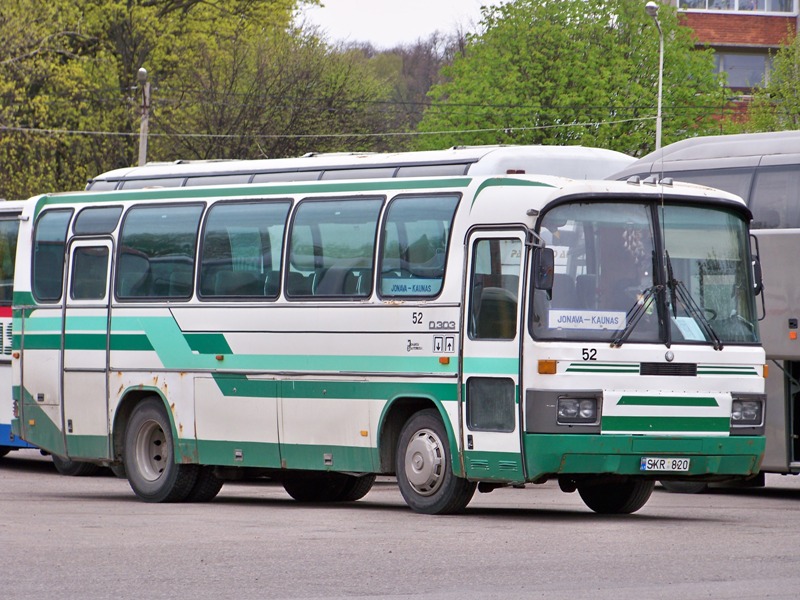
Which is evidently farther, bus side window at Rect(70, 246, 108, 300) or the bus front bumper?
bus side window at Rect(70, 246, 108, 300)

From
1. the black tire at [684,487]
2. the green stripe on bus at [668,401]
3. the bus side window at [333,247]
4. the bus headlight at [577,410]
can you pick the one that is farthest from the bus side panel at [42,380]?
the black tire at [684,487]

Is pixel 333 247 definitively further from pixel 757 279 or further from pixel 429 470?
pixel 757 279

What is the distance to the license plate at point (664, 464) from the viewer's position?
1494 centimetres

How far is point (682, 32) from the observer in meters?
65.2

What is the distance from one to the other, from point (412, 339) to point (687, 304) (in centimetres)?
240

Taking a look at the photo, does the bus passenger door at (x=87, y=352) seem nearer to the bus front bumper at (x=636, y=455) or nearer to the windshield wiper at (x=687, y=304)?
the bus front bumper at (x=636, y=455)

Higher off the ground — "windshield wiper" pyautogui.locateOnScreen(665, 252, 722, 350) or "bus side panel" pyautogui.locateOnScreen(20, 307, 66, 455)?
"windshield wiper" pyautogui.locateOnScreen(665, 252, 722, 350)

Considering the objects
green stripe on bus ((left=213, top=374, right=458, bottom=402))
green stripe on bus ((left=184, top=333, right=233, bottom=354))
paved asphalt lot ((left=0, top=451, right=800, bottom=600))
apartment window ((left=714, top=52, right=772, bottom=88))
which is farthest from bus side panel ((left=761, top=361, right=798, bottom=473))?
apartment window ((left=714, top=52, right=772, bottom=88))

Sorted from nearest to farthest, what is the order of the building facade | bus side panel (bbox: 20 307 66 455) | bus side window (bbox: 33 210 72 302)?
1. bus side panel (bbox: 20 307 66 455)
2. bus side window (bbox: 33 210 72 302)
3. the building facade

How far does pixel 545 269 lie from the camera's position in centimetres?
1470

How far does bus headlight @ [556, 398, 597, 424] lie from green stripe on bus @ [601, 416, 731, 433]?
123mm

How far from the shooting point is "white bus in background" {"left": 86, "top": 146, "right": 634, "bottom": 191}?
57.5 feet

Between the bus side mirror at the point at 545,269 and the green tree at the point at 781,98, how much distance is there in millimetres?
43046

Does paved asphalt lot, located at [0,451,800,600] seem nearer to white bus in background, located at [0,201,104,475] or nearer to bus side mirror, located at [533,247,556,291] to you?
bus side mirror, located at [533,247,556,291]
